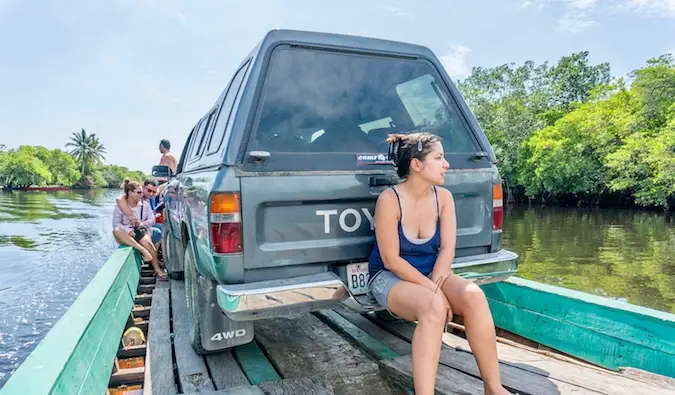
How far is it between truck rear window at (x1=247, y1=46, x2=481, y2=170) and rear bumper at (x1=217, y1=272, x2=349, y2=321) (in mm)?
655

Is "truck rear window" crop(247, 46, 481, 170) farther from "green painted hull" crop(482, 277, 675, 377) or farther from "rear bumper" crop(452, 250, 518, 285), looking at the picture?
"green painted hull" crop(482, 277, 675, 377)

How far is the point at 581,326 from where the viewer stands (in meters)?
3.36

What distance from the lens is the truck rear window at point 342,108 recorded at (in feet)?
8.83

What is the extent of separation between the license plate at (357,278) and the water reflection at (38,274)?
5.55 metres

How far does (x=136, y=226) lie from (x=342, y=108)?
5035 mm

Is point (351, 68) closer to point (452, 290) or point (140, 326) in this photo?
point (452, 290)

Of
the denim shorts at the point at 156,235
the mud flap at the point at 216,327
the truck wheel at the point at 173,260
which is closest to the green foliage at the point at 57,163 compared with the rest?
the denim shorts at the point at 156,235

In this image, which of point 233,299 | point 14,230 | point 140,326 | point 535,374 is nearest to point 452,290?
point 535,374

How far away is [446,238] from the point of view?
266cm

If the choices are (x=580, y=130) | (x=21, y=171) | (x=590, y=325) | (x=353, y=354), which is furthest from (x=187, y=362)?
(x=21, y=171)

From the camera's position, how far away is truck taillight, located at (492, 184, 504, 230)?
3.13 m

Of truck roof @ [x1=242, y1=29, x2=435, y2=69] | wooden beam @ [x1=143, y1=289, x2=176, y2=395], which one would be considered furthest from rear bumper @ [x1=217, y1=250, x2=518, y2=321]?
truck roof @ [x1=242, y1=29, x2=435, y2=69]

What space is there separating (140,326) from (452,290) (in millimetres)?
3655

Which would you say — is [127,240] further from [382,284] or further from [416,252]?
[416,252]
